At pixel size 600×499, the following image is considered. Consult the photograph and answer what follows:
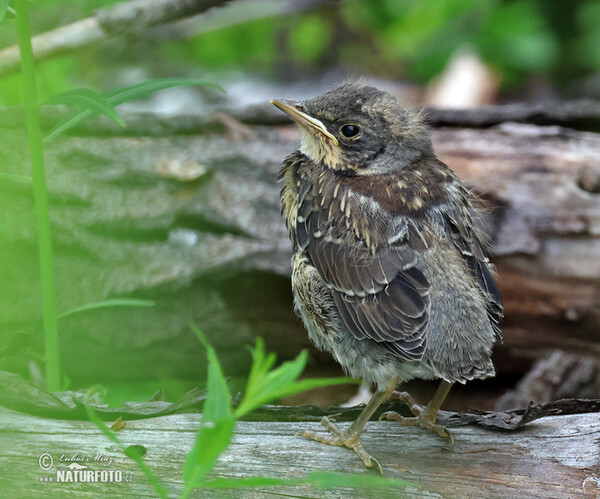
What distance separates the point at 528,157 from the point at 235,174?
213 cm

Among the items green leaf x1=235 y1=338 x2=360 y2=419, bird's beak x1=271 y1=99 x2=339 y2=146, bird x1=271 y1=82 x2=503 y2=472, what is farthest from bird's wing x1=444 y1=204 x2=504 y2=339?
green leaf x1=235 y1=338 x2=360 y2=419

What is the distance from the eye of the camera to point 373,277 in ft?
10.7

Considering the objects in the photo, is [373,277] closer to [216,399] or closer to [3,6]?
[216,399]

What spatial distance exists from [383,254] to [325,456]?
37.8 inches

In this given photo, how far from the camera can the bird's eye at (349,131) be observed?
3.67 m

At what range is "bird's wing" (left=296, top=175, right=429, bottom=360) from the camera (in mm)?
3127

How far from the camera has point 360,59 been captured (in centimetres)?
968

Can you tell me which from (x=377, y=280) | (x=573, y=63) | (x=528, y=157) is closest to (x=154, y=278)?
(x=377, y=280)

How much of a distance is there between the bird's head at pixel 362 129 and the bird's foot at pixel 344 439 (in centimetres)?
129

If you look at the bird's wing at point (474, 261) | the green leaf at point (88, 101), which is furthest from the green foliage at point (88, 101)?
the bird's wing at point (474, 261)

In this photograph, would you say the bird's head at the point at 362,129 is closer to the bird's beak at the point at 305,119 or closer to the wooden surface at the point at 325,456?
the bird's beak at the point at 305,119

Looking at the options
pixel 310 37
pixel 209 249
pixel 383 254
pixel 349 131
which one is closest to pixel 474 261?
pixel 383 254

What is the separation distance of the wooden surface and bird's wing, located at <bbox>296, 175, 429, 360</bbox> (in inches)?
21.4

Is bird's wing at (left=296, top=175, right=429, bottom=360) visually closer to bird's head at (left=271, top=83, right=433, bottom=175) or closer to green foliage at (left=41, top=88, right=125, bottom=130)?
bird's head at (left=271, top=83, right=433, bottom=175)
